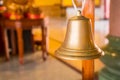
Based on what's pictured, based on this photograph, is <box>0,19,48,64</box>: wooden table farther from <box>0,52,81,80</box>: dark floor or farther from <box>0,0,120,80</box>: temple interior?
<box>0,52,81,80</box>: dark floor

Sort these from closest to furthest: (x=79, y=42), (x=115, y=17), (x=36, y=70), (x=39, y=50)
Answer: (x=79, y=42), (x=115, y=17), (x=36, y=70), (x=39, y=50)

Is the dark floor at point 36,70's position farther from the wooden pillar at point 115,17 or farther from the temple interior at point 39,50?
the wooden pillar at point 115,17

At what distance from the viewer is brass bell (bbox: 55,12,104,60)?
3.27ft

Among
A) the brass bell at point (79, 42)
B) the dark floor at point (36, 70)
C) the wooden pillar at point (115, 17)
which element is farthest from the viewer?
the dark floor at point (36, 70)

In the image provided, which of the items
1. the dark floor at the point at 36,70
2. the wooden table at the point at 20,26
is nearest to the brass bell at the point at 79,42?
the dark floor at the point at 36,70

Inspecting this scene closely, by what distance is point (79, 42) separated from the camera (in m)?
1.02

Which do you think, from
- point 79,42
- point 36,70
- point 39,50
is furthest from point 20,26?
point 79,42

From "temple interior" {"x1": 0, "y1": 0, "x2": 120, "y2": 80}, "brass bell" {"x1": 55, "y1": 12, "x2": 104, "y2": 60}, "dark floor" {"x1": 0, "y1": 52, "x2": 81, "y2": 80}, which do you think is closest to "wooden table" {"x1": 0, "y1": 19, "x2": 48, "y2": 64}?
"temple interior" {"x1": 0, "y1": 0, "x2": 120, "y2": 80}

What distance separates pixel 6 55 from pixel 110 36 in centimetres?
254

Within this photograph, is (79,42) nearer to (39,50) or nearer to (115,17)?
(115,17)

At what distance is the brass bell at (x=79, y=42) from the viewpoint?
3.27ft

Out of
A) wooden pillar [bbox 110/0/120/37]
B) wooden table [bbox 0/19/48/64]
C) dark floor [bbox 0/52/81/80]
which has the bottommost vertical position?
dark floor [bbox 0/52/81/80]

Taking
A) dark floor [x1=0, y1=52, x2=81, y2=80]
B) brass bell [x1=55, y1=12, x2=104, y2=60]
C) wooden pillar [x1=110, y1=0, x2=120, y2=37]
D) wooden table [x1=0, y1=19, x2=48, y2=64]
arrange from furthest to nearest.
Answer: wooden table [x1=0, y1=19, x2=48, y2=64] → dark floor [x1=0, y1=52, x2=81, y2=80] → wooden pillar [x1=110, y1=0, x2=120, y2=37] → brass bell [x1=55, y1=12, x2=104, y2=60]

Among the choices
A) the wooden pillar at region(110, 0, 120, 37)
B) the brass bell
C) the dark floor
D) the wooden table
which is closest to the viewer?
the brass bell
